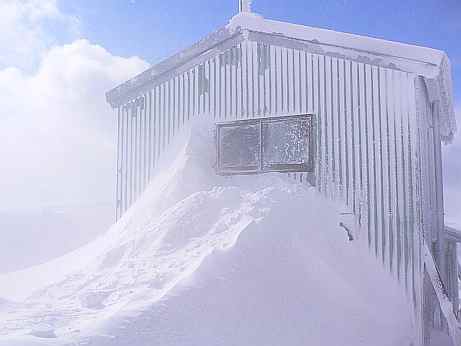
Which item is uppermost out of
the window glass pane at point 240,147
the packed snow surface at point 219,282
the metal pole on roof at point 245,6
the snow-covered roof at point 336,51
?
the metal pole on roof at point 245,6

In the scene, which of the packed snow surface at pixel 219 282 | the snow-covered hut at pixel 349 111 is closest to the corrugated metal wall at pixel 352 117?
the snow-covered hut at pixel 349 111

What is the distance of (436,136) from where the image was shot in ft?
37.1

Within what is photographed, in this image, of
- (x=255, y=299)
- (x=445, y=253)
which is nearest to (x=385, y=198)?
(x=255, y=299)

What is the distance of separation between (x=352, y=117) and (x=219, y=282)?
14.5 feet

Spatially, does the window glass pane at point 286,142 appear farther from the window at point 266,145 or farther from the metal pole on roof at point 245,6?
the metal pole on roof at point 245,6

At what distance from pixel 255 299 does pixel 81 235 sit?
31.7 metres

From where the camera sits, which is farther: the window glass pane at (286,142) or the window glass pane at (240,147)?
the window glass pane at (240,147)

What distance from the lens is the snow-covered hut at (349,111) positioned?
27.0 ft

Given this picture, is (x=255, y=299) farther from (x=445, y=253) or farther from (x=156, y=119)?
(x=445, y=253)

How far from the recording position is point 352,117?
8859 millimetres

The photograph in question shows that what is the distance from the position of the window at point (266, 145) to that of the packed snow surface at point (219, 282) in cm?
34

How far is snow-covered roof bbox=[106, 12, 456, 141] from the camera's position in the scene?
830 centimetres

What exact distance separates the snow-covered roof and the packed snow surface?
2638 millimetres

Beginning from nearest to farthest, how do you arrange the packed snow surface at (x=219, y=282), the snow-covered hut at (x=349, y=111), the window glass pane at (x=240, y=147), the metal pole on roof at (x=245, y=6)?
1. the packed snow surface at (x=219, y=282)
2. the snow-covered hut at (x=349, y=111)
3. the window glass pane at (x=240, y=147)
4. the metal pole on roof at (x=245, y=6)
